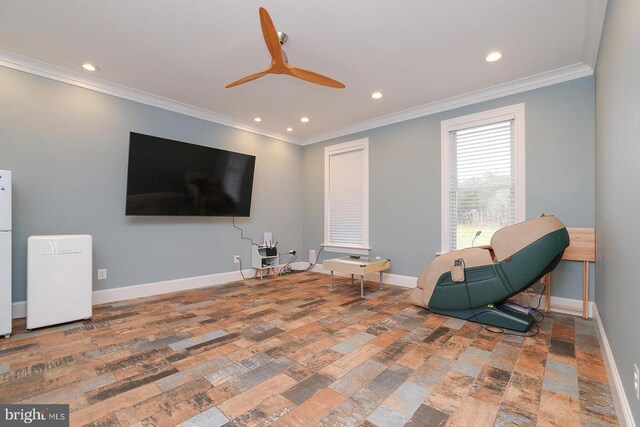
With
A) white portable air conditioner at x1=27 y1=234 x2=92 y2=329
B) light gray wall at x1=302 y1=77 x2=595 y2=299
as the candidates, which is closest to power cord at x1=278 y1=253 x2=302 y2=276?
light gray wall at x1=302 y1=77 x2=595 y2=299

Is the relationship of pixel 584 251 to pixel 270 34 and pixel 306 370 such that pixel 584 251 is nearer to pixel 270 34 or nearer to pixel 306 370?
pixel 306 370

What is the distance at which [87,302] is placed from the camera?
2.92 meters

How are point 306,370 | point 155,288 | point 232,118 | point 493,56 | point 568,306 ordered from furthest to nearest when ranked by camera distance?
1. point 232,118
2. point 155,288
3. point 568,306
4. point 493,56
5. point 306,370

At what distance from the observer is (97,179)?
139 inches

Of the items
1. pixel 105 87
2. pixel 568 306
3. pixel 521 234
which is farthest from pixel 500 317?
pixel 105 87

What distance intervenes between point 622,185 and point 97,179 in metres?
4.82

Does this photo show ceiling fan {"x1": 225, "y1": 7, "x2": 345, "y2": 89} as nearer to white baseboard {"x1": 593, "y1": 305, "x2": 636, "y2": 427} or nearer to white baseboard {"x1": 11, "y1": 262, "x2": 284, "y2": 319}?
white baseboard {"x1": 593, "y1": 305, "x2": 636, "y2": 427}

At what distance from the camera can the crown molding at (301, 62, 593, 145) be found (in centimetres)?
314

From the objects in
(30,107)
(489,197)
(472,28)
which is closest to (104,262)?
(30,107)

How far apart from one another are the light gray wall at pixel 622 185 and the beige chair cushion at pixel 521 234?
0.36 meters

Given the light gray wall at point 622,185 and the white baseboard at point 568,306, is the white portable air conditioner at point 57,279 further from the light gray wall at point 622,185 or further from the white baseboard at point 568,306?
the white baseboard at point 568,306

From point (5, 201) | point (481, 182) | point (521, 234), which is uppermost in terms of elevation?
point (481, 182)

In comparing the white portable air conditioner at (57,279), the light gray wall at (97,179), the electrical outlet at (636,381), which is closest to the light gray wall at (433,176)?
the light gray wall at (97,179)

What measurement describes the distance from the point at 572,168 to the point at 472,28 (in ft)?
6.32
